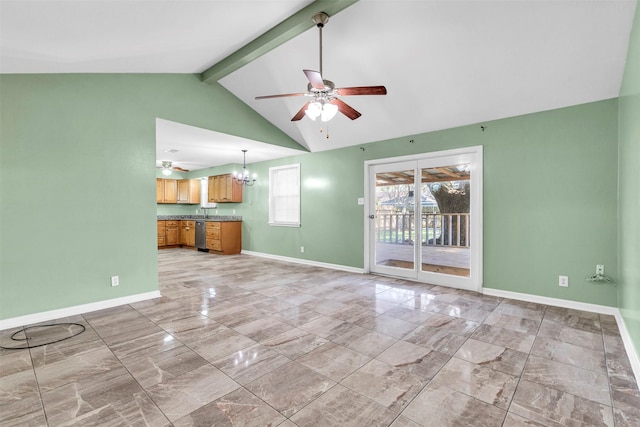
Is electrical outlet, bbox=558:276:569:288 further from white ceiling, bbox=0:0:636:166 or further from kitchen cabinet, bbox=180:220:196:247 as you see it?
kitchen cabinet, bbox=180:220:196:247

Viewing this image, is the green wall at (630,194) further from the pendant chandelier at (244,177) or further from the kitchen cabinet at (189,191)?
the kitchen cabinet at (189,191)

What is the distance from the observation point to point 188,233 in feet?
29.3

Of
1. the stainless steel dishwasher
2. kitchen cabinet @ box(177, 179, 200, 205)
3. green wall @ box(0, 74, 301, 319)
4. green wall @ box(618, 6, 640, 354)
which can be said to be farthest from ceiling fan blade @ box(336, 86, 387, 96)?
kitchen cabinet @ box(177, 179, 200, 205)

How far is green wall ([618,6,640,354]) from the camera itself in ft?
7.09

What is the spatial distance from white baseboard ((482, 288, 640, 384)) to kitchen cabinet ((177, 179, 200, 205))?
27.5ft

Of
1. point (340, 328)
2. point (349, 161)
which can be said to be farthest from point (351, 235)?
point (340, 328)

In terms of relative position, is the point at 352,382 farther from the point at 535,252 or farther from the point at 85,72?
the point at 85,72

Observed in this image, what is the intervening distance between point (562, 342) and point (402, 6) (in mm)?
3412

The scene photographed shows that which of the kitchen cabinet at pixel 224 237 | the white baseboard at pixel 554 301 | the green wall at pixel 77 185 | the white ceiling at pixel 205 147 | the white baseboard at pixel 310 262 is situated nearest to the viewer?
the green wall at pixel 77 185

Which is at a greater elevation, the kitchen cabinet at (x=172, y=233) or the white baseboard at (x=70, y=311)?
the kitchen cabinet at (x=172, y=233)

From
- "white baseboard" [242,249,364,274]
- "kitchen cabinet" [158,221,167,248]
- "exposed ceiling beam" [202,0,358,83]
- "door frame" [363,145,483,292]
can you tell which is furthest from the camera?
"kitchen cabinet" [158,221,167,248]

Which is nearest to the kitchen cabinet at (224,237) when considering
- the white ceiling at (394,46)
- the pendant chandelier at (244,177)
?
the pendant chandelier at (244,177)

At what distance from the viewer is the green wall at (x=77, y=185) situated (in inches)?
117

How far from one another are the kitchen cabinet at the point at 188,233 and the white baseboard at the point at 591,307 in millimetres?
7603
